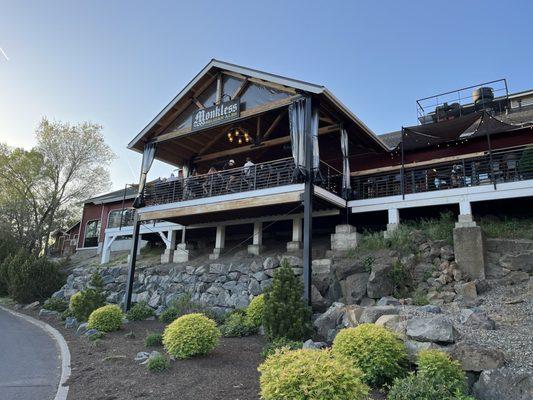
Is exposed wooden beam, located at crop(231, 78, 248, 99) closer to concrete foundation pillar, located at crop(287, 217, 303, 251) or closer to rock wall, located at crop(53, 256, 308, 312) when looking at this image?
concrete foundation pillar, located at crop(287, 217, 303, 251)

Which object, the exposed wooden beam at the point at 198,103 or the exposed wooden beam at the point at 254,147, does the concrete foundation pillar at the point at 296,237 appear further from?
the exposed wooden beam at the point at 198,103

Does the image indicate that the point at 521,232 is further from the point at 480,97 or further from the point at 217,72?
the point at 217,72

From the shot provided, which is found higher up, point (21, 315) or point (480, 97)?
point (480, 97)

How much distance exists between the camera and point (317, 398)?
145 inches

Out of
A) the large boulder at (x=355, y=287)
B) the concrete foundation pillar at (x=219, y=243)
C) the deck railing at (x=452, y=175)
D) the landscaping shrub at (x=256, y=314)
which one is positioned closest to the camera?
the landscaping shrub at (x=256, y=314)

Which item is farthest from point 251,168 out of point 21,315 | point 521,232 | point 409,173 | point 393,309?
point 21,315

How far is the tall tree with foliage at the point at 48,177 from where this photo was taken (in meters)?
25.5

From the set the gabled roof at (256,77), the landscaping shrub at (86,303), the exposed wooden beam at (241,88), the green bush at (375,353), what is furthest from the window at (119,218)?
the green bush at (375,353)

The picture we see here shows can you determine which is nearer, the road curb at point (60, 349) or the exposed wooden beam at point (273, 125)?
the road curb at point (60, 349)

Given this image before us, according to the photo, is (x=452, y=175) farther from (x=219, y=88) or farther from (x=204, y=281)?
(x=204, y=281)

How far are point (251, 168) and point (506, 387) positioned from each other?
9.18 meters

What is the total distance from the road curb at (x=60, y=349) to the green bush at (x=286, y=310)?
357 cm

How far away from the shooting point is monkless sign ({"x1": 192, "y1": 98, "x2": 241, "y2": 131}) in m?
Answer: 13.0

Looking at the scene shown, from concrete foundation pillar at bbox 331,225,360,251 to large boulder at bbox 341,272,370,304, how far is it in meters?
1.56
